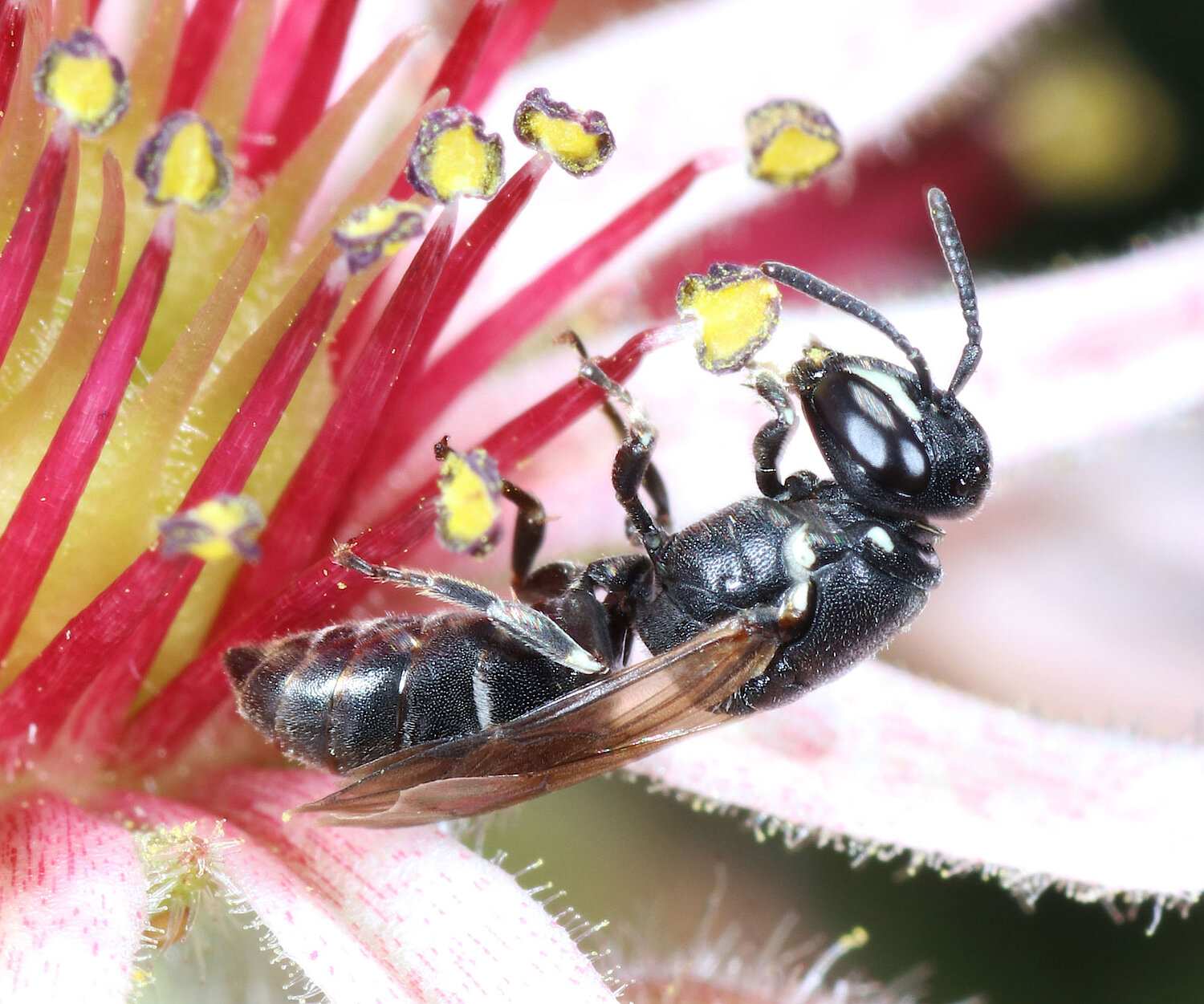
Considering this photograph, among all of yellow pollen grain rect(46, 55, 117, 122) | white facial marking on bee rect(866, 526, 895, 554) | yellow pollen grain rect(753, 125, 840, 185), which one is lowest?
white facial marking on bee rect(866, 526, 895, 554)

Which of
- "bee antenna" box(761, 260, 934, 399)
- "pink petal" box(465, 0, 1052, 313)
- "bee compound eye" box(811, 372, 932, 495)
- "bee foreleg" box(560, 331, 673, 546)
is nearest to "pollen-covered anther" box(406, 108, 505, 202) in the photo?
"bee foreleg" box(560, 331, 673, 546)

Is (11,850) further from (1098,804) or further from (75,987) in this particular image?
(1098,804)

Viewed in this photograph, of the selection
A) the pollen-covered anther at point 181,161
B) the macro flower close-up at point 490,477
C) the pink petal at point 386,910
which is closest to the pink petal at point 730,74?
the macro flower close-up at point 490,477

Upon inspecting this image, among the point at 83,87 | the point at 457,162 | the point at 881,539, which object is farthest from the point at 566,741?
the point at 83,87

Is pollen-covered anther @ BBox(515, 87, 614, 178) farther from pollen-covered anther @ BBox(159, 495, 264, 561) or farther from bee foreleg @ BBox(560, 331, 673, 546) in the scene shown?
pollen-covered anther @ BBox(159, 495, 264, 561)

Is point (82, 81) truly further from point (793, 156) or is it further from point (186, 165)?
point (793, 156)

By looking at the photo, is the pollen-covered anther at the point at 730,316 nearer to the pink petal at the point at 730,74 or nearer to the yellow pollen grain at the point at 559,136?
the yellow pollen grain at the point at 559,136
